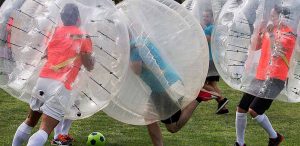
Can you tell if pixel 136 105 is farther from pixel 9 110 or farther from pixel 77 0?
pixel 9 110

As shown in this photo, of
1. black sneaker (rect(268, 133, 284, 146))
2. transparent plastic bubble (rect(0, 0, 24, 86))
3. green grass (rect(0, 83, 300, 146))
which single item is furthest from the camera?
green grass (rect(0, 83, 300, 146))

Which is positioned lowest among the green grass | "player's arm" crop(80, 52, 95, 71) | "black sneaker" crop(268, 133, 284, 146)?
the green grass

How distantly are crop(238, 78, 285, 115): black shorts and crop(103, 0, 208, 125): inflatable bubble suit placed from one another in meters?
0.86

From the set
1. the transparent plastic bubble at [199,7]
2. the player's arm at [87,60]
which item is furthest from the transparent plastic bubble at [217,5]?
the player's arm at [87,60]

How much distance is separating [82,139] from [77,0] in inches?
118

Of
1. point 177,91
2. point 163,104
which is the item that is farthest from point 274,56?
point 163,104

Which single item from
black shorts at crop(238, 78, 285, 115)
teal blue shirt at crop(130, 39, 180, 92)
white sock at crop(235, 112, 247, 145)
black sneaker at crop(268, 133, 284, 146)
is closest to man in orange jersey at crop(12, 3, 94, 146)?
teal blue shirt at crop(130, 39, 180, 92)

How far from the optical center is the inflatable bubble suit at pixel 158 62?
6.26 metres

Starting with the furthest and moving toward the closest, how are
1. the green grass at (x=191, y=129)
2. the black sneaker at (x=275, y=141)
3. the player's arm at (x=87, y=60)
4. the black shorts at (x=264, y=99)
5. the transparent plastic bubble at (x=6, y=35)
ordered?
the green grass at (x=191, y=129)
the black sneaker at (x=275, y=141)
the black shorts at (x=264, y=99)
the transparent plastic bubble at (x=6, y=35)
the player's arm at (x=87, y=60)

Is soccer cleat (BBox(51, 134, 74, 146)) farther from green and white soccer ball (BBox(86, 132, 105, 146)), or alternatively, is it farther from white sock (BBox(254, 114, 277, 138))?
white sock (BBox(254, 114, 277, 138))

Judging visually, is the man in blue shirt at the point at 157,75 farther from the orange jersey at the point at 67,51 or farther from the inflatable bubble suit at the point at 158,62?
the orange jersey at the point at 67,51

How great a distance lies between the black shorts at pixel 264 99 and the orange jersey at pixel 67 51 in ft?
7.30

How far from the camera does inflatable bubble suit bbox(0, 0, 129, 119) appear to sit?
230 inches

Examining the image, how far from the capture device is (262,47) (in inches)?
268
